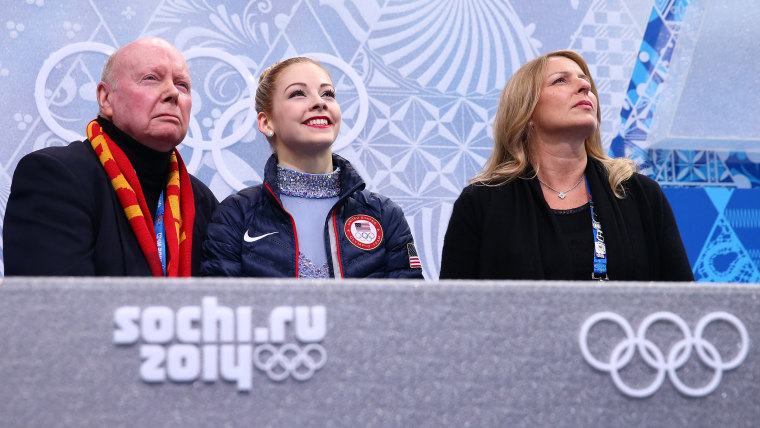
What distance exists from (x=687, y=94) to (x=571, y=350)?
288cm

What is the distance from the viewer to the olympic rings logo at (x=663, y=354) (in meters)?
0.94

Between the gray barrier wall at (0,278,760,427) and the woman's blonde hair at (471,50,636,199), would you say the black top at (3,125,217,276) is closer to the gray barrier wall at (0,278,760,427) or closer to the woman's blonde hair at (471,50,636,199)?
the gray barrier wall at (0,278,760,427)

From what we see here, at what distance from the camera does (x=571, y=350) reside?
3.09 ft

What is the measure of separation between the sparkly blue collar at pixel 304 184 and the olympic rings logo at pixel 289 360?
1316 millimetres

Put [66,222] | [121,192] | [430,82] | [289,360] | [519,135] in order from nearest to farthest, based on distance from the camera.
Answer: [289,360] → [66,222] → [121,192] → [519,135] → [430,82]

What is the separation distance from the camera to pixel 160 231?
2.02 m

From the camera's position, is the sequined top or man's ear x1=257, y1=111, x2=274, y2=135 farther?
man's ear x1=257, y1=111, x2=274, y2=135

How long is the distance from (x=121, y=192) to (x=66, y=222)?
0.66ft

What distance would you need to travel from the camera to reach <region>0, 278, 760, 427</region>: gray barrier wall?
0.89 metres

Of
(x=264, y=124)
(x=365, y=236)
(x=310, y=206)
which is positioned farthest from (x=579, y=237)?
(x=264, y=124)

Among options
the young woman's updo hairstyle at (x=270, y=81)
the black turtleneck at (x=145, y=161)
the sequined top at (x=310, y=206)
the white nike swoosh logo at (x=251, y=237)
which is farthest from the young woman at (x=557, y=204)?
the black turtleneck at (x=145, y=161)

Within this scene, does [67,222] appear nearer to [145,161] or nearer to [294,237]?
[145,161]

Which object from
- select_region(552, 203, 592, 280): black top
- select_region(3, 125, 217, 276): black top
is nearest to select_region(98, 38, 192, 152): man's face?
select_region(3, 125, 217, 276): black top

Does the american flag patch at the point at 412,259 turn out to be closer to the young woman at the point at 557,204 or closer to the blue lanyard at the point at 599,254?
the young woman at the point at 557,204
